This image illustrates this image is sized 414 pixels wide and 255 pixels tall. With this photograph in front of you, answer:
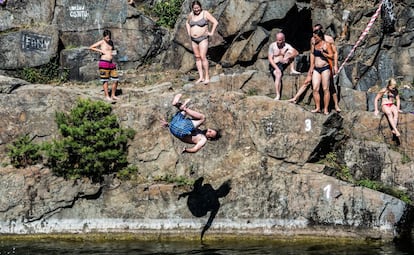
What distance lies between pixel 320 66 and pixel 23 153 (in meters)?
7.63

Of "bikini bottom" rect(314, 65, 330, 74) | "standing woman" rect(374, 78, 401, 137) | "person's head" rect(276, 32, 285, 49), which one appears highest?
"person's head" rect(276, 32, 285, 49)

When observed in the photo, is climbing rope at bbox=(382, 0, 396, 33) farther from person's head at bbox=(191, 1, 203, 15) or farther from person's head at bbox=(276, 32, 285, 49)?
person's head at bbox=(191, 1, 203, 15)

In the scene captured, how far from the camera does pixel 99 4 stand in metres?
21.2

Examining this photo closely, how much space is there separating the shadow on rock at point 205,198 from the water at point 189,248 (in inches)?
32.3

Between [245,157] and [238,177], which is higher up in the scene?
[245,157]

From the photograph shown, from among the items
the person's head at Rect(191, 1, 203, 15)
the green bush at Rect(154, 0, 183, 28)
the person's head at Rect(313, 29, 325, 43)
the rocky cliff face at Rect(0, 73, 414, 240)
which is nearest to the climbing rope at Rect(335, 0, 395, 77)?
the person's head at Rect(313, 29, 325, 43)

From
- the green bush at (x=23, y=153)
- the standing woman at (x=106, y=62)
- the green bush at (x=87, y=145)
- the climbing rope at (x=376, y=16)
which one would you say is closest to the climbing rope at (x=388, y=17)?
the climbing rope at (x=376, y=16)

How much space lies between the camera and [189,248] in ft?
45.6

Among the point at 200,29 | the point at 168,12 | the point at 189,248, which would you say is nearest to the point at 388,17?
the point at 200,29

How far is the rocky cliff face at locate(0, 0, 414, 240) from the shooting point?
575 inches

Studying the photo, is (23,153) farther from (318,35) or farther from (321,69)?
(318,35)

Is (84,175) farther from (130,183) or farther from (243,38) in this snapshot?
(243,38)

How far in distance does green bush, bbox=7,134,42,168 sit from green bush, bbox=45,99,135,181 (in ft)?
1.13

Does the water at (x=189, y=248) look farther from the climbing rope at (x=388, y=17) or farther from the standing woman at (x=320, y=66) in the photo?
the climbing rope at (x=388, y=17)
